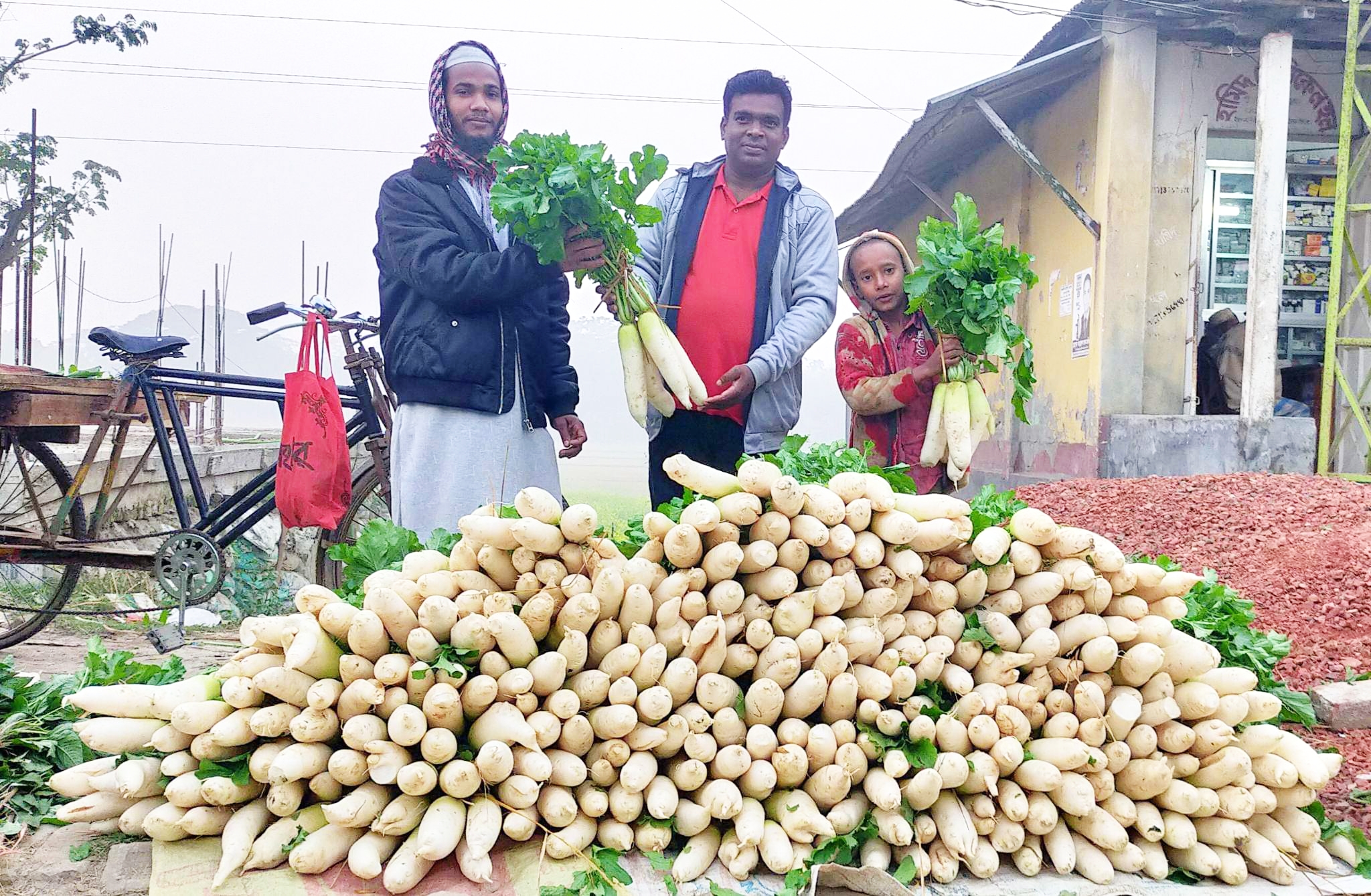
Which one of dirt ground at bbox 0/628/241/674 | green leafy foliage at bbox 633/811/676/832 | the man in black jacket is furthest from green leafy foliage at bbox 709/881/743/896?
dirt ground at bbox 0/628/241/674

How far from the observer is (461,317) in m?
3.02

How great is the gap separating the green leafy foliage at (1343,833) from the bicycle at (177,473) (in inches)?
146

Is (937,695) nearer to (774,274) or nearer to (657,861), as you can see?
(657,861)

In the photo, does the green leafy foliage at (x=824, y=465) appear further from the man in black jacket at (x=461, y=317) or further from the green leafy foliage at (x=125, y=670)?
the green leafy foliage at (x=125, y=670)

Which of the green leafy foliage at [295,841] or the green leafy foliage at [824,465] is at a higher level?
the green leafy foliage at [824,465]

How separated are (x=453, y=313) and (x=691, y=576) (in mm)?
1474

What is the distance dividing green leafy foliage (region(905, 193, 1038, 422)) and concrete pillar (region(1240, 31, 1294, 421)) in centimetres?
502

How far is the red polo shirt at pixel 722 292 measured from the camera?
3.31 meters

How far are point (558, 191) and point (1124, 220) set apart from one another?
21.5ft

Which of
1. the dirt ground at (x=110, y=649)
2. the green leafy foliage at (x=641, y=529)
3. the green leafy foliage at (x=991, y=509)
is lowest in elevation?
the dirt ground at (x=110, y=649)

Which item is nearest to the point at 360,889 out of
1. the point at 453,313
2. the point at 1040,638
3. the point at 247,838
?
the point at 247,838

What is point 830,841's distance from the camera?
6.22 ft

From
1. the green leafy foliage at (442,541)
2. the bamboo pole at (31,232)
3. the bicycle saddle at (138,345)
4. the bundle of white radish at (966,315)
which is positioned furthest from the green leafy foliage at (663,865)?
the bamboo pole at (31,232)

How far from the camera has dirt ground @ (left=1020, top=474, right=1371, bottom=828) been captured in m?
3.41
